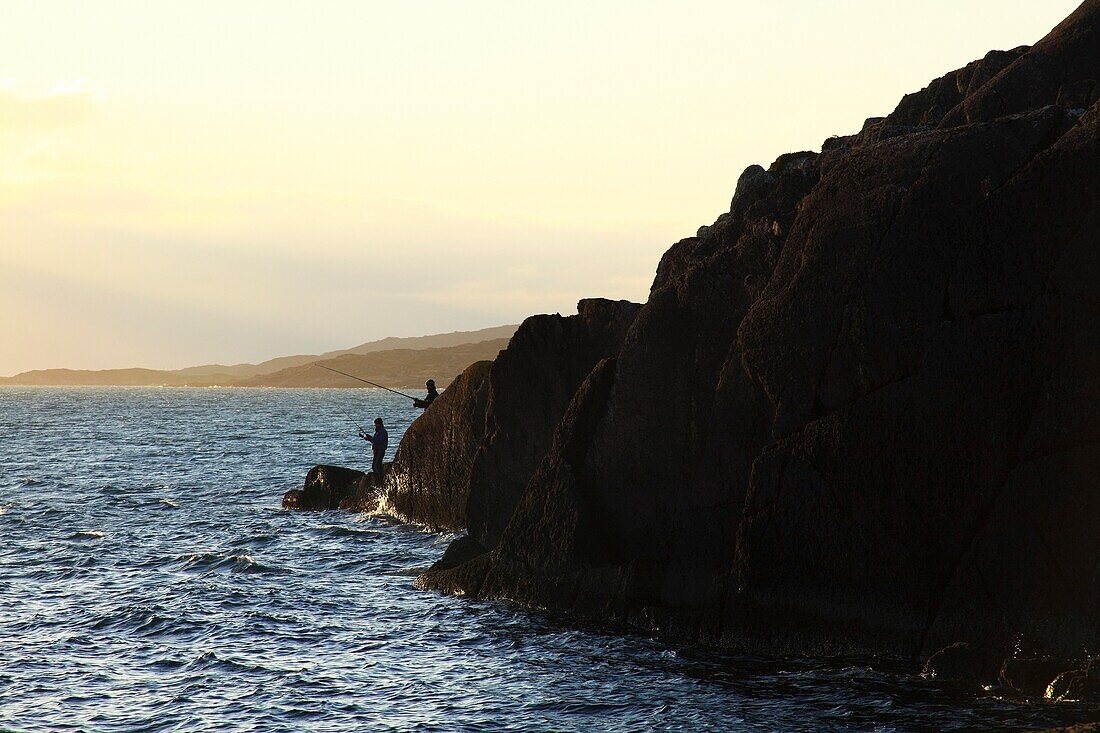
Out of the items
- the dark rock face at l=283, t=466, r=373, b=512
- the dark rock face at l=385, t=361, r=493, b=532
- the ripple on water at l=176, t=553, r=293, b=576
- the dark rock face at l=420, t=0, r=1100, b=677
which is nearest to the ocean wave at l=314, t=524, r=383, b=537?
the dark rock face at l=385, t=361, r=493, b=532

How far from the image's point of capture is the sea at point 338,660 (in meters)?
14.0

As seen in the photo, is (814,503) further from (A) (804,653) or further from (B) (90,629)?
(B) (90,629)

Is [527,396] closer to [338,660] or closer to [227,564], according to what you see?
[227,564]

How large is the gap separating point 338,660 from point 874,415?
30.9 feet

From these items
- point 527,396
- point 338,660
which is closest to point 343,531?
point 527,396

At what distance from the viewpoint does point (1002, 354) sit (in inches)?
595

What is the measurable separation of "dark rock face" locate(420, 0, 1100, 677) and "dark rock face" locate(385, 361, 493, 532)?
8547 millimetres

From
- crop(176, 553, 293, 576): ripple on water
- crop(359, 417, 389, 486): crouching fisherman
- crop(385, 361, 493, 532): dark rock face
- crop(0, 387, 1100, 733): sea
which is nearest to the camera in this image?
crop(0, 387, 1100, 733): sea

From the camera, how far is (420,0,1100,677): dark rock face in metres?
14.8

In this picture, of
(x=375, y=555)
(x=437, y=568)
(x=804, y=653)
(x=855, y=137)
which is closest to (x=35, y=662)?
(x=437, y=568)

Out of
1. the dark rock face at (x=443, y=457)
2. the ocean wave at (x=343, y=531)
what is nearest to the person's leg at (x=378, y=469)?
the dark rock face at (x=443, y=457)

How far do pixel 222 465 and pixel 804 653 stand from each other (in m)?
42.9

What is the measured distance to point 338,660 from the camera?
56.8 feet

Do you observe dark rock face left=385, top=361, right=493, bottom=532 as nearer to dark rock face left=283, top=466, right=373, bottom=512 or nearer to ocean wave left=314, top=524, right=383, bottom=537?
ocean wave left=314, top=524, right=383, bottom=537
